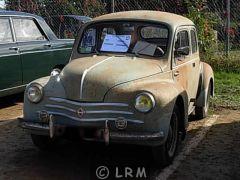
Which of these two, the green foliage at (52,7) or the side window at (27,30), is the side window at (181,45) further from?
the green foliage at (52,7)

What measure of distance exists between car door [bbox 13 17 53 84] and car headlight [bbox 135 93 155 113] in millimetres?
3985

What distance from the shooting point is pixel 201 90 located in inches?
294

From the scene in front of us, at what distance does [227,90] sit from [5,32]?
461 cm

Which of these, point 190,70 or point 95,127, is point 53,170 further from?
point 190,70

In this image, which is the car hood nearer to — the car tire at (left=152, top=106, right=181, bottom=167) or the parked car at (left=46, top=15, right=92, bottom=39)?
the car tire at (left=152, top=106, right=181, bottom=167)

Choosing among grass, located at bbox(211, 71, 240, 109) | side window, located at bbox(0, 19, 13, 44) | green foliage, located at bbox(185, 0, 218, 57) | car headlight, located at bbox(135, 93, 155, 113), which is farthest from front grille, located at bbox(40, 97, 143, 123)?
green foliage, located at bbox(185, 0, 218, 57)

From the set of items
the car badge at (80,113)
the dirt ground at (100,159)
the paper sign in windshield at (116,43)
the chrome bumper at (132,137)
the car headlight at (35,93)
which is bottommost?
the dirt ground at (100,159)

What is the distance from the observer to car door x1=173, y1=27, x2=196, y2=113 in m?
6.16

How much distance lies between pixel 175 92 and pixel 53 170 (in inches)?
62.4

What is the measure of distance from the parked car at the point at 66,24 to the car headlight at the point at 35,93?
9122 mm

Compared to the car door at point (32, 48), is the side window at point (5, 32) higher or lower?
higher

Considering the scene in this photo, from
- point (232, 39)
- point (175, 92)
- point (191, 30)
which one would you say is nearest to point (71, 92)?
point (175, 92)

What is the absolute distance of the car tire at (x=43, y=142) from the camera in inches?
223

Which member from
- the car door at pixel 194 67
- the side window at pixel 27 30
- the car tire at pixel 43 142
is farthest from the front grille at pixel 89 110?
the side window at pixel 27 30
